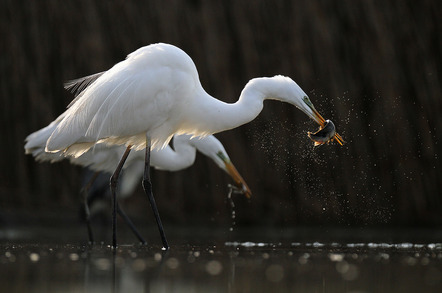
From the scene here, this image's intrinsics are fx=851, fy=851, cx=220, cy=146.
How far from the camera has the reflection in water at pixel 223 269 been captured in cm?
357

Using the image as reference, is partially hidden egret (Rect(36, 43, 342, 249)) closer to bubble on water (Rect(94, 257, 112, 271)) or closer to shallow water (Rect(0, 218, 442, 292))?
shallow water (Rect(0, 218, 442, 292))

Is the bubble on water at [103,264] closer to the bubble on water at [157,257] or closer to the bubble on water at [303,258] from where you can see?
the bubble on water at [157,257]

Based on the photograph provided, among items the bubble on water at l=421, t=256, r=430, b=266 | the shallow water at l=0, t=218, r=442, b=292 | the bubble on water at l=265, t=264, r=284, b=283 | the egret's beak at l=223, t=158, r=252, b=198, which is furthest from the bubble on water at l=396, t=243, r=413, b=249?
the egret's beak at l=223, t=158, r=252, b=198

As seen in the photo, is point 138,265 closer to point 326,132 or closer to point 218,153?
point 326,132

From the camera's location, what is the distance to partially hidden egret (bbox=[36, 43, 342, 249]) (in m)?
6.04

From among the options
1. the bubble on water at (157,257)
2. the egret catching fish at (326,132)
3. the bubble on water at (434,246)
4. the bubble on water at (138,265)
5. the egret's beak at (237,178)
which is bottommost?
the bubble on water at (138,265)

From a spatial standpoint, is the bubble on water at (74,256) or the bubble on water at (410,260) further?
the bubble on water at (74,256)

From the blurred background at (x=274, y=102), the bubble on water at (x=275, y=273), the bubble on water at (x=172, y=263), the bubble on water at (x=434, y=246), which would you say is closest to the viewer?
the bubble on water at (x=275, y=273)

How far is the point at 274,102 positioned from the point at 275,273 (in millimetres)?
5085

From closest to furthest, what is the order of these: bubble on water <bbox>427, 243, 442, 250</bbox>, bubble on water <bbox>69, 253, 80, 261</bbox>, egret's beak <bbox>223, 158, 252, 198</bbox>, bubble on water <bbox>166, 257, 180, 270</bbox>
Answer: bubble on water <bbox>166, 257, 180, 270</bbox>, bubble on water <bbox>69, 253, 80, 261</bbox>, bubble on water <bbox>427, 243, 442, 250</bbox>, egret's beak <bbox>223, 158, 252, 198</bbox>

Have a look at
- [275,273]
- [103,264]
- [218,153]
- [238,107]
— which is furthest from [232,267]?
[218,153]

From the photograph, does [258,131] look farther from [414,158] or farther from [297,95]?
[297,95]

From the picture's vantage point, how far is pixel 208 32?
9297 millimetres

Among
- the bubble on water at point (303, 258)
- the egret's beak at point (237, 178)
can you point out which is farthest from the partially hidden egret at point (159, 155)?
the bubble on water at point (303, 258)
